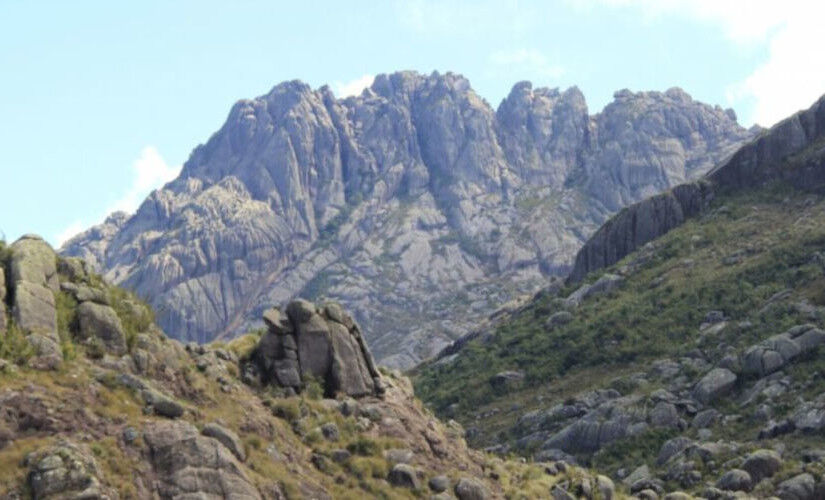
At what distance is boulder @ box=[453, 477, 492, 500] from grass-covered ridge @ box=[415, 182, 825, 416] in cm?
5378

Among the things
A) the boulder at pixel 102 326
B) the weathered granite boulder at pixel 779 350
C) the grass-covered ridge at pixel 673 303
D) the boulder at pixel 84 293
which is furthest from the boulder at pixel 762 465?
the boulder at pixel 84 293

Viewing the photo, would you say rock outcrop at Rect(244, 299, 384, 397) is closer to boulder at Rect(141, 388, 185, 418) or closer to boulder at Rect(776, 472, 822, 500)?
boulder at Rect(141, 388, 185, 418)

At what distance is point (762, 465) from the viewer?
53844mm

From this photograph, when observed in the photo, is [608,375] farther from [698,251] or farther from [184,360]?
[184,360]

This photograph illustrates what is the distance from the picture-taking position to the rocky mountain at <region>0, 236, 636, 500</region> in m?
26.8

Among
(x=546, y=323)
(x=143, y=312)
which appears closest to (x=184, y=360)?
(x=143, y=312)

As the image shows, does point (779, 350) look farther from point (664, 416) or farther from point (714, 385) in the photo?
point (664, 416)

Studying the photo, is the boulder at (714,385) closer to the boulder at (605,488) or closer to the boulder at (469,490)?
the boulder at (605,488)

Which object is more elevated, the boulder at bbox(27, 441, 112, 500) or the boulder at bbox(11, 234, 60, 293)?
the boulder at bbox(11, 234, 60, 293)

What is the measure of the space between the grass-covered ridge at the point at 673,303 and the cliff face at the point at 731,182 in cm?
373

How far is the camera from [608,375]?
9144 cm

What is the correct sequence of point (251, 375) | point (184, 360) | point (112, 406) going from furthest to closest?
point (251, 375)
point (184, 360)
point (112, 406)

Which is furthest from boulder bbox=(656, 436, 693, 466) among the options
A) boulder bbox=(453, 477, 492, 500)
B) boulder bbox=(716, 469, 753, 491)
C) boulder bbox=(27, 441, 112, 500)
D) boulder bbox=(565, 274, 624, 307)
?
boulder bbox=(565, 274, 624, 307)

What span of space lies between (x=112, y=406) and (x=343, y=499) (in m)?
8.82
